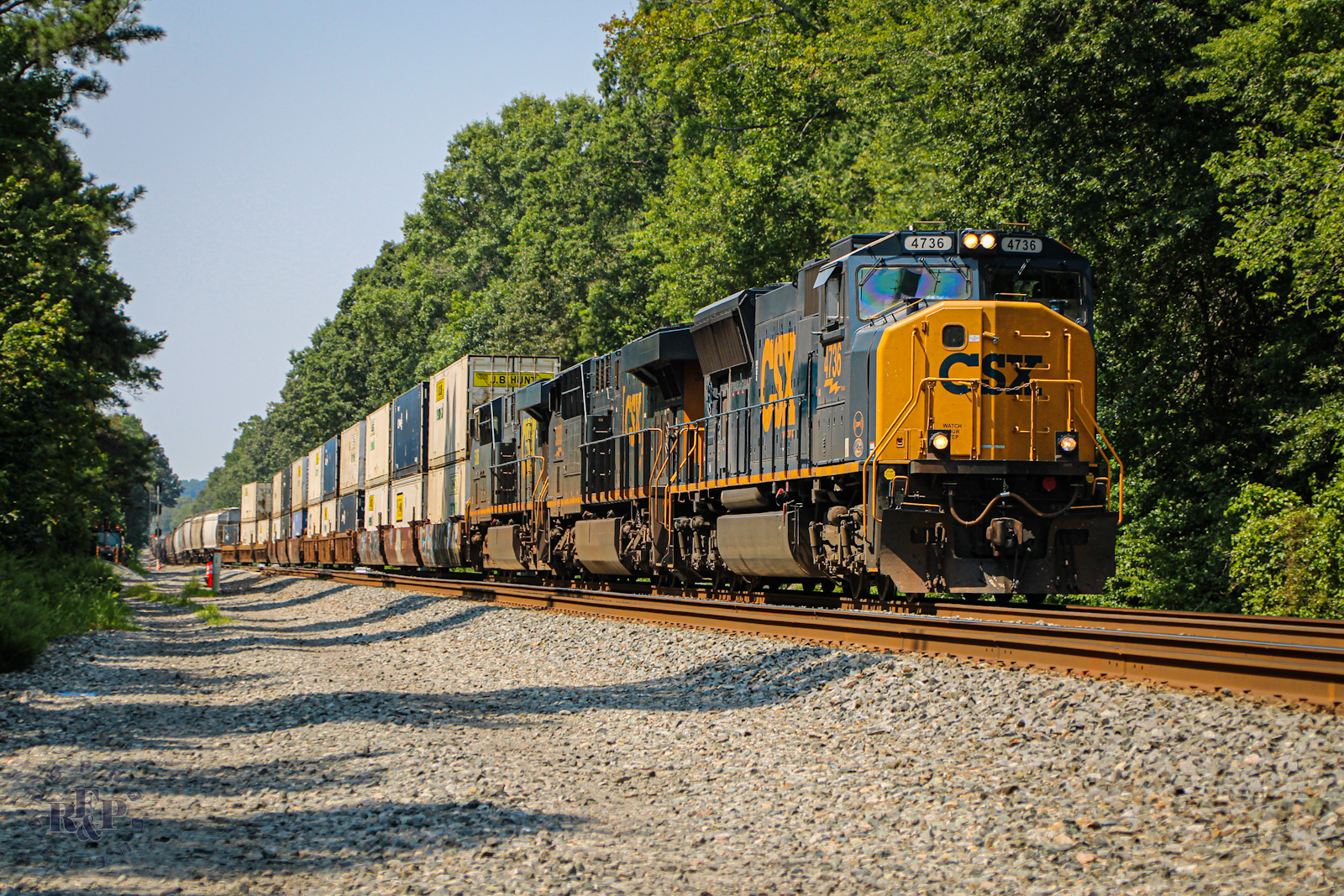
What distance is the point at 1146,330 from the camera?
20.5 m

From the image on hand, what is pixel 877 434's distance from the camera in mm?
11195

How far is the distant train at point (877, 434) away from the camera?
1105 centimetres

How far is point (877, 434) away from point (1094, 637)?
3.07 meters

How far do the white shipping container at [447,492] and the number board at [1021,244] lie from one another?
53.8 ft

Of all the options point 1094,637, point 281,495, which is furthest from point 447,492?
point 281,495

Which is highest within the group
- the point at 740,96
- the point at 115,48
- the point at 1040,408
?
the point at 740,96

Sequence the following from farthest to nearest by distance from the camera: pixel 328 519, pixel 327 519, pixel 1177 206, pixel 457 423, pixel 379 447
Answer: pixel 327 519 < pixel 328 519 < pixel 379 447 < pixel 457 423 < pixel 1177 206

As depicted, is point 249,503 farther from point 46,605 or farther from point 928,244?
point 928,244

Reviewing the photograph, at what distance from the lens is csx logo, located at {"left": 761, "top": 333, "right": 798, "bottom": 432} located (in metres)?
13.4

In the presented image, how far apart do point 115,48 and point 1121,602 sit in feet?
71.5

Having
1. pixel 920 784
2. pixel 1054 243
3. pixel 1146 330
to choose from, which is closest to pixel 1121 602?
pixel 1146 330

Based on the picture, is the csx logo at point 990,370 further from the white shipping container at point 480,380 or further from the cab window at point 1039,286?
the white shipping container at point 480,380

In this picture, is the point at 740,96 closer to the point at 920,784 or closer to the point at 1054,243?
the point at 1054,243

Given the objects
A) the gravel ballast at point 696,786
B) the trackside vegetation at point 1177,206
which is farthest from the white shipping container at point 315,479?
the gravel ballast at point 696,786
